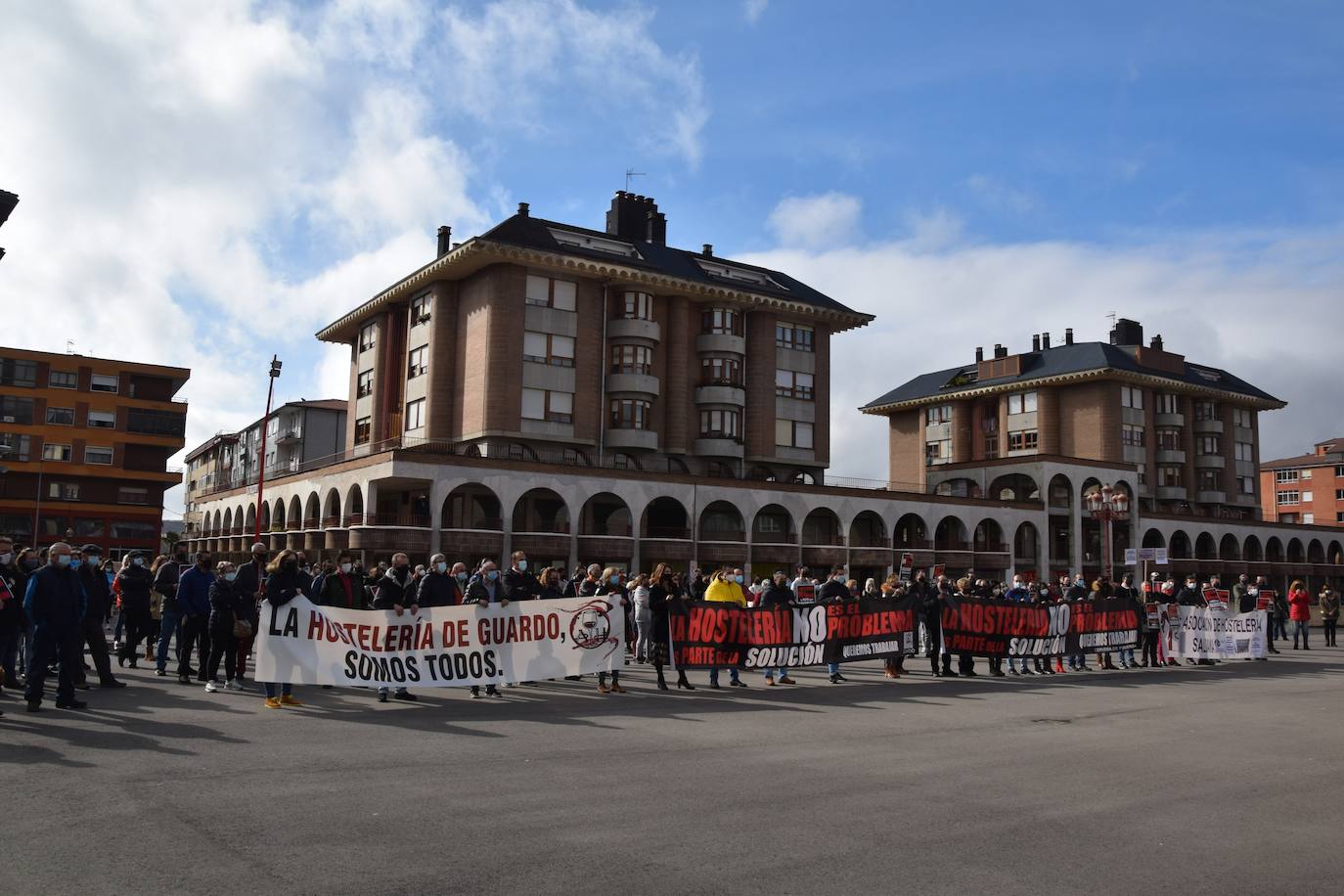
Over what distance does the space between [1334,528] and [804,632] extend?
3209 inches

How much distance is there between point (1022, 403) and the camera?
76.1m

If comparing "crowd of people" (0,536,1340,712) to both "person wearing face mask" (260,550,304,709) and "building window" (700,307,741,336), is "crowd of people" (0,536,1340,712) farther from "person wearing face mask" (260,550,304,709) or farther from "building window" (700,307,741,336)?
"building window" (700,307,741,336)

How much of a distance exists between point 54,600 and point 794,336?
2019 inches

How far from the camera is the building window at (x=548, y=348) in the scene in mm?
51812

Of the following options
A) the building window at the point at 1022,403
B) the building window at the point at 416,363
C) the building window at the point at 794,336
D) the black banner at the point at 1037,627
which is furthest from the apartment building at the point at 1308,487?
the black banner at the point at 1037,627

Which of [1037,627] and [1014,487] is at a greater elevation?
[1014,487]

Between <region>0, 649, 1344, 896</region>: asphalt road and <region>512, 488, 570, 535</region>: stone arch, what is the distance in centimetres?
3300

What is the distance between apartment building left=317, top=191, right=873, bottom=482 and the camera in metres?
51.4

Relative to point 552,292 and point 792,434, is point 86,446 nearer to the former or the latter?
point 552,292

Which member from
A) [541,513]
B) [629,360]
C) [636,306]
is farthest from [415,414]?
[636,306]

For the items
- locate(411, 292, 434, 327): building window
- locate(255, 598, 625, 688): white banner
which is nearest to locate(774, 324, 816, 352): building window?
locate(411, 292, 434, 327): building window

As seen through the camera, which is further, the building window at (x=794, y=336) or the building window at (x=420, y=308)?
the building window at (x=794, y=336)

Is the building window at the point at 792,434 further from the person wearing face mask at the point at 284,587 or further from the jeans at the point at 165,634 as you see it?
the person wearing face mask at the point at 284,587

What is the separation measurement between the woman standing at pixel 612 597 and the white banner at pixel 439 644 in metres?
0.16
